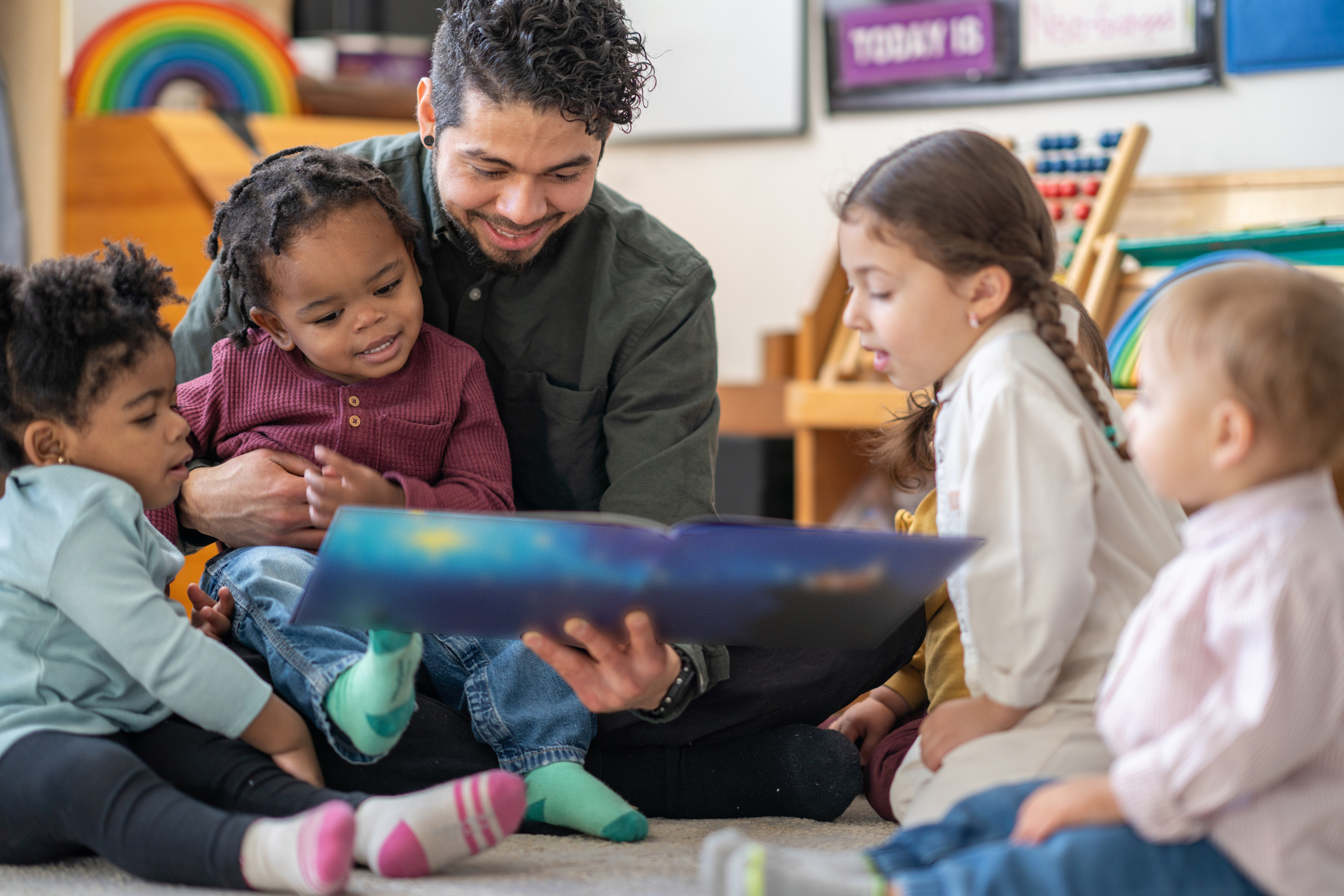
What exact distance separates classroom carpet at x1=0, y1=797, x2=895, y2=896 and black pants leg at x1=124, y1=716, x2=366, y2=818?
0.26ft

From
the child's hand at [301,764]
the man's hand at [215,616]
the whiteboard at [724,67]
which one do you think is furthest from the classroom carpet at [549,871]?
the whiteboard at [724,67]

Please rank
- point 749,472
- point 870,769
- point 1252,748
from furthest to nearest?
point 749,472 → point 870,769 → point 1252,748

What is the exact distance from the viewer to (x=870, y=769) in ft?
4.22

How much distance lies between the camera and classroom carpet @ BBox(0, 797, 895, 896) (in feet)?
Answer: 3.18

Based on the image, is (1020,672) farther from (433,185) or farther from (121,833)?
(433,185)

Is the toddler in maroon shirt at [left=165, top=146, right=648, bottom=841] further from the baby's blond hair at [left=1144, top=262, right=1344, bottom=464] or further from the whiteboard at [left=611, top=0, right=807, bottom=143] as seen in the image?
the whiteboard at [left=611, top=0, right=807, bottom=143]

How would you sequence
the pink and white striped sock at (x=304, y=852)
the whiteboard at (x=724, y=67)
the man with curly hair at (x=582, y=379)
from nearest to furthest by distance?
the pink and white striped sock at (x=304, y=852) → the man with curly hair at (x=582, y=379) → the whiteboard at (x=724, y=67)

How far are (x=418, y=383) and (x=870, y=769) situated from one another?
62 centimetres

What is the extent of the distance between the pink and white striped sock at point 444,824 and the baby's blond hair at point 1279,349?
22.5 inches

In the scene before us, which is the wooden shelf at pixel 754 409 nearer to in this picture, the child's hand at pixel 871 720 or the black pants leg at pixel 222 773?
the child's hand at pixel 871 720

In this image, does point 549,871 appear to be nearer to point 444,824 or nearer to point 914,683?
point 444,824

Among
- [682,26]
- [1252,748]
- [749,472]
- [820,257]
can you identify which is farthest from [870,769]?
[682,26]

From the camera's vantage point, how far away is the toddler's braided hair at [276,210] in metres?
1.29

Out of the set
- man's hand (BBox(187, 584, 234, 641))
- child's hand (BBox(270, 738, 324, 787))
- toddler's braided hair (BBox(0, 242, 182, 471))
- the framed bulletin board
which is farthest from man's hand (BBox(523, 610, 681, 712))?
the framed bulletin board
